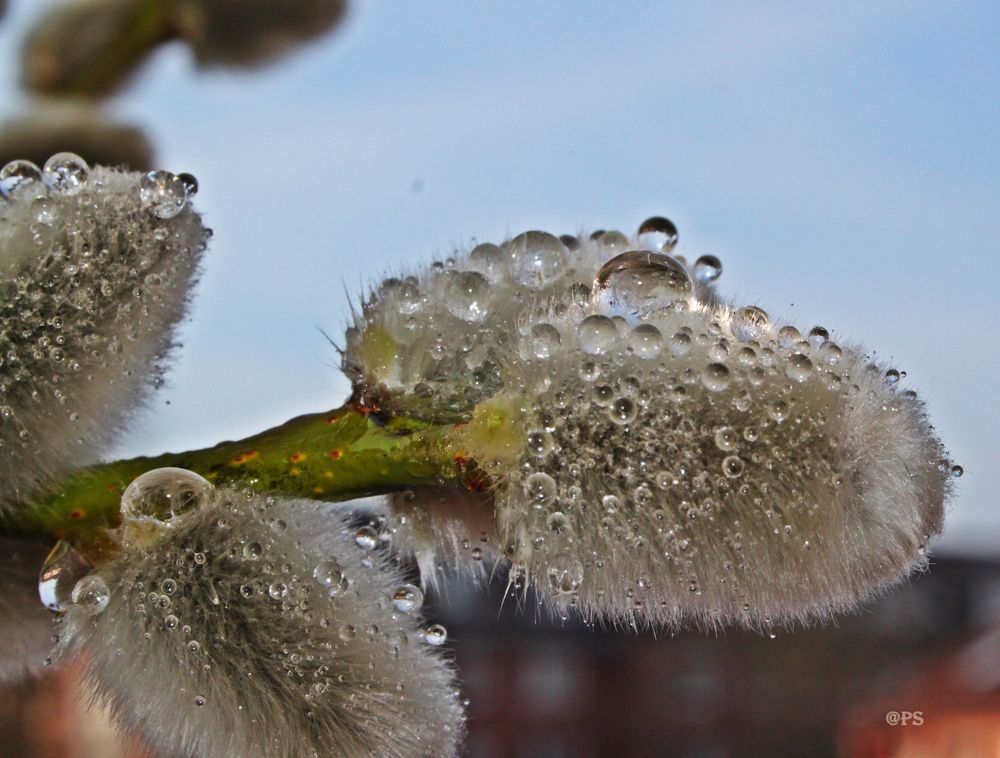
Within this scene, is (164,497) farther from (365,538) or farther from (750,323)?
(750,323)

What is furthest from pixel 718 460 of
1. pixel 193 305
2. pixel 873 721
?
pixel 873 721

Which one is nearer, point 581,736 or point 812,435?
point 812,435

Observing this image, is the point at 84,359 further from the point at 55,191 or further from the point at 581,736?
the point at 581,736

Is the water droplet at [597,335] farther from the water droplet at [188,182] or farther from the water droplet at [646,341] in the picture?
Answer: the water droplet at [188,182]

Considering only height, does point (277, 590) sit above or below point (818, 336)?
below

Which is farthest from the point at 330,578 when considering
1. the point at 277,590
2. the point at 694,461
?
the point at 694,461

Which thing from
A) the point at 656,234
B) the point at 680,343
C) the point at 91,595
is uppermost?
the point at 656,234

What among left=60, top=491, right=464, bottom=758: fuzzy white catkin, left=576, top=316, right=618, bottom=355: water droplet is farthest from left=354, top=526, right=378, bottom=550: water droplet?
left=576, top=316, right=618, bottom=355: water droplet
